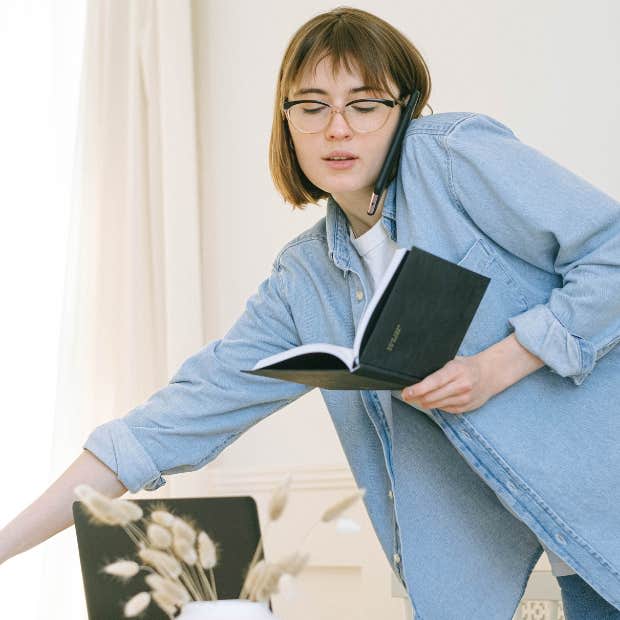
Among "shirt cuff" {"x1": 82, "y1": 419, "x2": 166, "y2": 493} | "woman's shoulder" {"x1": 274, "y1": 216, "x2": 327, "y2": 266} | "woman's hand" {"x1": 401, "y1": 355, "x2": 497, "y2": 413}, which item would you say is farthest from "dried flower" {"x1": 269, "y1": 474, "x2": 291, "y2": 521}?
"woman's shoulder" {"x1": 274, "y1": 216, "x2": 327, "y2": 266}

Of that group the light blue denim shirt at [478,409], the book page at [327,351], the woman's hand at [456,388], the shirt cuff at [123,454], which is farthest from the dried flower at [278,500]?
the shirt cuff at [123,454]

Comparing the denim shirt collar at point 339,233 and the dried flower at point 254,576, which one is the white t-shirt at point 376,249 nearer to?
the denim shirt collar at point 339,233

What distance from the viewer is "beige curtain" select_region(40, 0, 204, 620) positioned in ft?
8.02

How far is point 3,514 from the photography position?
2219 millimetres

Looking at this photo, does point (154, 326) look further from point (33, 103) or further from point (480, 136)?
point (480, 136)

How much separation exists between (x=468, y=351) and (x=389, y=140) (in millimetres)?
316

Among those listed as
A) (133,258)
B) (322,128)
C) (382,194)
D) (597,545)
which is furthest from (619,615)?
(133,258)

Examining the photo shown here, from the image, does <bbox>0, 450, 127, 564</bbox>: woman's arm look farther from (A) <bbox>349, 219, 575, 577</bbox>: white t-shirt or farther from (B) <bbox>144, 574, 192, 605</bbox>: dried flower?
(B) <bbox>144, 574, 192, 605</bbox>: dried flower

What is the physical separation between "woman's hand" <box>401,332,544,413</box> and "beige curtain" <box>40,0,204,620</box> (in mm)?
1419

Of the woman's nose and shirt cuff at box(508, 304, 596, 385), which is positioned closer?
shirt cuff at box(508, 304, 596, 385)

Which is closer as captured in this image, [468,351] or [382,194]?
[468,351]

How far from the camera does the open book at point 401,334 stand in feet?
3.25

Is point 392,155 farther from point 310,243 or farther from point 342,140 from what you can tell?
point 310,243

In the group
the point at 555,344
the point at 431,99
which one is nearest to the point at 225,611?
the point at 555,344
